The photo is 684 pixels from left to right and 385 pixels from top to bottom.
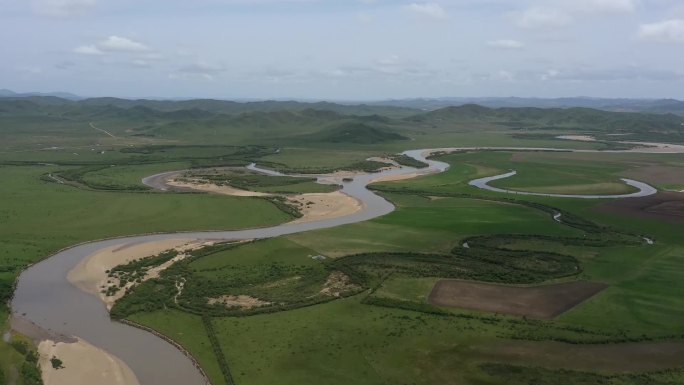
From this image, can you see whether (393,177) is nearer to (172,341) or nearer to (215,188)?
(215,188)

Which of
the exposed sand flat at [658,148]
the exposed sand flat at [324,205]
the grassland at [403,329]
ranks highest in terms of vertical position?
the exposed sand flat at [658,148]

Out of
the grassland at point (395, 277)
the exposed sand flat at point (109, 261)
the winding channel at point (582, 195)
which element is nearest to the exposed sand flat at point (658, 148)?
the grassland at point (395, 277)

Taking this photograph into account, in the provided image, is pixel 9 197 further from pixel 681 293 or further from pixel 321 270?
pixel 681 293

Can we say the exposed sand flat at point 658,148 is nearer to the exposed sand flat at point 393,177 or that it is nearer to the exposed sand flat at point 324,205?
the exposed sand flat at point 393,177

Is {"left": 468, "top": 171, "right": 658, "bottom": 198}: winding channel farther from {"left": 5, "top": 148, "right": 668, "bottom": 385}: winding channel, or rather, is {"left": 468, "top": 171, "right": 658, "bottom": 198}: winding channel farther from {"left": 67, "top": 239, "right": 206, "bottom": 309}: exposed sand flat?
{"left": 67, "top": 239, "right": 206, "bottom": 309}: exposed sand flat

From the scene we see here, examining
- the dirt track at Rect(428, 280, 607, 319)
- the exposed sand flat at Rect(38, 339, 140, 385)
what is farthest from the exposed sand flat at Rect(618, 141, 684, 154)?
the exposed sand flat at Rect(38, 339, 140, 385)

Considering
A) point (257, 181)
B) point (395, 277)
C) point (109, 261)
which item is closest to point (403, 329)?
point (395, 277)
